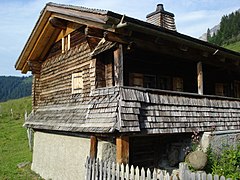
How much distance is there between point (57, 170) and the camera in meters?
10.2

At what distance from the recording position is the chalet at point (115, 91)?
287 inches

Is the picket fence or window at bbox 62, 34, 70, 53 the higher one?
window at bbox 62, 34, 70, 53

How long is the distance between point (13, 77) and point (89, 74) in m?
147

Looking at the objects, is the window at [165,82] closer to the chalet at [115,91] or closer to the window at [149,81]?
the chalet at [115,91]

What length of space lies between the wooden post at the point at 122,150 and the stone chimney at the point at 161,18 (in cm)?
880

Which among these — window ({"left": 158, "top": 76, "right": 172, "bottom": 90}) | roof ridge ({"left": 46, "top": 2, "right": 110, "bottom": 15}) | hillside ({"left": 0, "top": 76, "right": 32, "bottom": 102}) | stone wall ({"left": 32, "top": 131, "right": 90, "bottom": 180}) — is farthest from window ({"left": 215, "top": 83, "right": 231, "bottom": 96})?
hillside ({"left": 0, "top": 76, "right": 32, "bottom": 102})

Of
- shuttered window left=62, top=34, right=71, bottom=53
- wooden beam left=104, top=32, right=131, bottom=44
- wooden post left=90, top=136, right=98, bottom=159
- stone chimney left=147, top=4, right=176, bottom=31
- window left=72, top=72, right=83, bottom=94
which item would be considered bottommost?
wooden post left=90, top=136, right=98, bottom=159

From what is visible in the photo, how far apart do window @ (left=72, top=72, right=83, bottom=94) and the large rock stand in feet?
14.5

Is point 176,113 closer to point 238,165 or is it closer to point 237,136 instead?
point 238,165

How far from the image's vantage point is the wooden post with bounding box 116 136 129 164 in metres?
6.99

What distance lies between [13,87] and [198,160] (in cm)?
13611

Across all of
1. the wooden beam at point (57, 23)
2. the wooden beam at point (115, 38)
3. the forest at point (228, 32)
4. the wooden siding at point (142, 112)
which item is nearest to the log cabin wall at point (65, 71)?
the wooden siding at point (142, 112)

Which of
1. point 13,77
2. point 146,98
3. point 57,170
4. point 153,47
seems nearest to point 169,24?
point 153,47

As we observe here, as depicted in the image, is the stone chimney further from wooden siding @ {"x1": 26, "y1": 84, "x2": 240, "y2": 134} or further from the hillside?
the hillside
